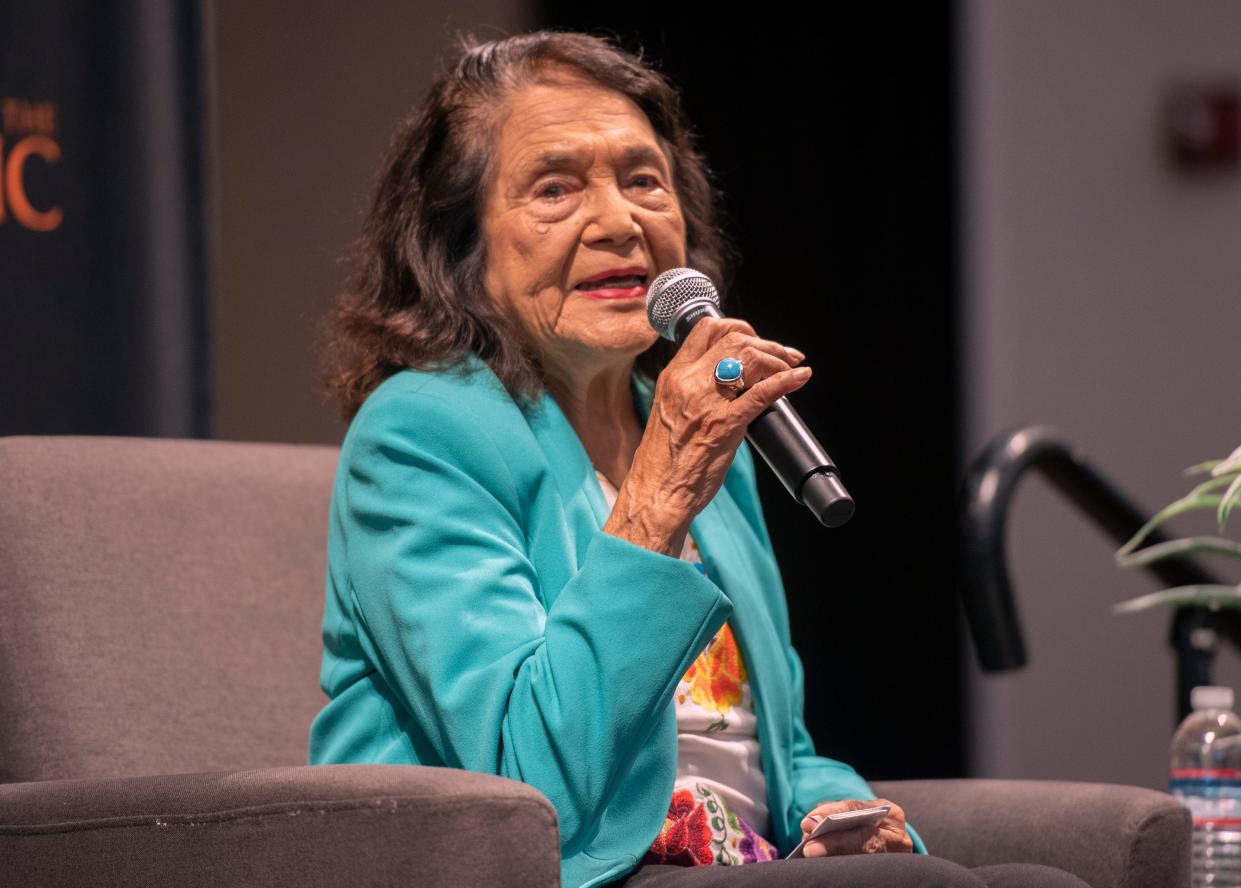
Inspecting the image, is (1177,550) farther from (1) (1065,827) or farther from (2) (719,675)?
(2) (719,675)

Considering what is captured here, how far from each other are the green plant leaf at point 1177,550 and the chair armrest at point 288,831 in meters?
1.04

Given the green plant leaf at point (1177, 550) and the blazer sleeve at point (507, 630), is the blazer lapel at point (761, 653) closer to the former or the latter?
the blazer sleeve at point (507, 630)

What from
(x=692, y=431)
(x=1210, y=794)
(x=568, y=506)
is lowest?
(x=1210, y=794)

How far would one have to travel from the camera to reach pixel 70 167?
2.13 metres

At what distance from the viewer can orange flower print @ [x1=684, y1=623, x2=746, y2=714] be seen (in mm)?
1713

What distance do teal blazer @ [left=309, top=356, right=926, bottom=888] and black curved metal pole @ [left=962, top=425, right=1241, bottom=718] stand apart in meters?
0.26

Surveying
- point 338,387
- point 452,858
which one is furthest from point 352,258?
point 452,858

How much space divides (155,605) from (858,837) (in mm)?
810

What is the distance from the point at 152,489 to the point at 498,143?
559 millimetres

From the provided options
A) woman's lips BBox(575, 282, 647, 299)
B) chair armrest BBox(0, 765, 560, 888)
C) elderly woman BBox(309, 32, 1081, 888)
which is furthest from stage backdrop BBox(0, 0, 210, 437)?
chair armrest BBox(0, 765, 560, 888)

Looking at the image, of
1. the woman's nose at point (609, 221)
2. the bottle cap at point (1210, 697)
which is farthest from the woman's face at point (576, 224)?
the bottle cap at point (1210, 697)

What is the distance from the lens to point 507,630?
1460 millimetres

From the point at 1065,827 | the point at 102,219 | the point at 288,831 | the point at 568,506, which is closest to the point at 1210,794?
the point at 1065,827

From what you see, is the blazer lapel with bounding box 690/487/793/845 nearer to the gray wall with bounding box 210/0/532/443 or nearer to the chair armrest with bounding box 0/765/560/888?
the chair armrest with bounding box 0/765/560/888
